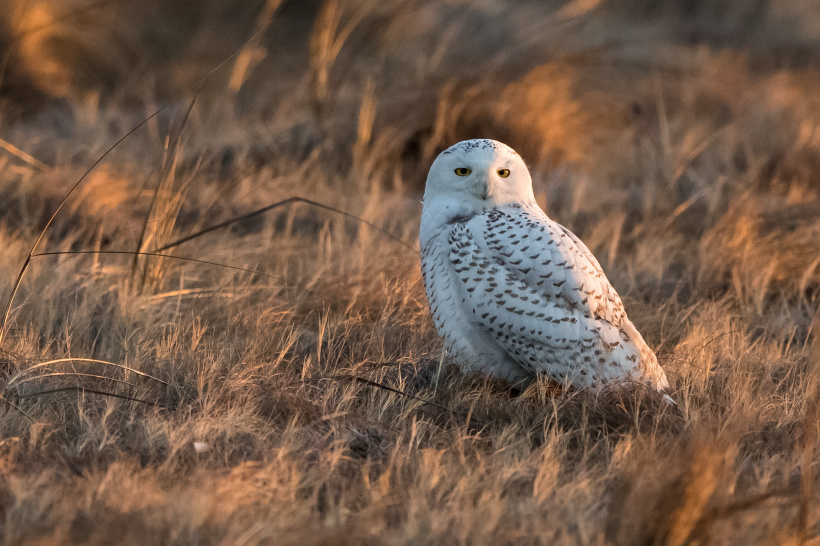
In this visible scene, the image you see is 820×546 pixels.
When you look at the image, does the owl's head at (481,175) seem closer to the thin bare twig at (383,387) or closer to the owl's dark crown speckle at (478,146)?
the owl's dark crown speckle at (478,146)

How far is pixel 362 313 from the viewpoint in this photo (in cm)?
368

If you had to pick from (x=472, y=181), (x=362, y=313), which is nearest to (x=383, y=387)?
(x=472, y=181)

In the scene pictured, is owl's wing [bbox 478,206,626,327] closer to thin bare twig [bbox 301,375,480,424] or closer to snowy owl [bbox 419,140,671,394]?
snowy owl [bbox 419,140,671,394]

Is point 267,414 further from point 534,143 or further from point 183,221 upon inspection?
point 534,143

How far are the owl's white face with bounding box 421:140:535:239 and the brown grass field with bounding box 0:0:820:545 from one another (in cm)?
42

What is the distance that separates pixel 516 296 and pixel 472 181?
1.54 feet

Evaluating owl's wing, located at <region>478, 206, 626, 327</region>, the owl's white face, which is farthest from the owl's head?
owl's wing, located at <region>478, 206, 626, 327</region>

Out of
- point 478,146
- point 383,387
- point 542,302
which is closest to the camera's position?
point 383,387

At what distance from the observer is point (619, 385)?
109 inches

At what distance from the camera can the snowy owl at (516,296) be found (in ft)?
8.96

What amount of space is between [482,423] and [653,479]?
0.64 meters

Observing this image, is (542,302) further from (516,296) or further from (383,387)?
(383,387)

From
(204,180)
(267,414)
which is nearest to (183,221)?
(204,180)

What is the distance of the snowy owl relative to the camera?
2732mm
